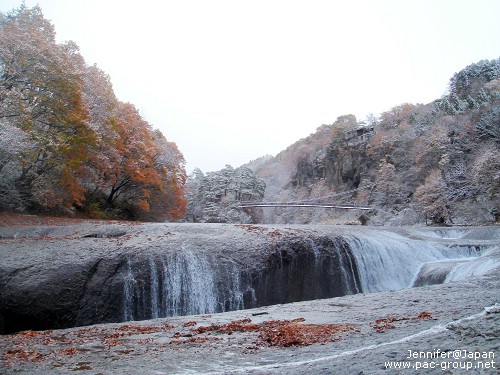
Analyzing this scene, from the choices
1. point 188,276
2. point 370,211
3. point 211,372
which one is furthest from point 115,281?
point 370,211

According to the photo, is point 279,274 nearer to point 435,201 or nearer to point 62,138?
point 62,138

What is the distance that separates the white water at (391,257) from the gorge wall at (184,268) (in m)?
0.04

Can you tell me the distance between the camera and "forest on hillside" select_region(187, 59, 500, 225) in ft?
95.0

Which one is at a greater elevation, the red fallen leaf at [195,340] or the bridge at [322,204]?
the bridge at [322,204]

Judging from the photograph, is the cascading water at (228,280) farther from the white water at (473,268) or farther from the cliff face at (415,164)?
the cliff face at (415,164)

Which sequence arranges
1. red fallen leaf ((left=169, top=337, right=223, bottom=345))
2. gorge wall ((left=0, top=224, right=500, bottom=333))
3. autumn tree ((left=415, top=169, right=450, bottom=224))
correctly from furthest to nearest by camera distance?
1. autumn tree ((left=415, top=169, right=450, bottom=224))
2. gorge wall ((left=0, top=224, right=500, bottom=333))
3. red fallen leaf ((left=169, top=337, right=223, bottom=345))

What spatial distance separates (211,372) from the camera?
15.2ft

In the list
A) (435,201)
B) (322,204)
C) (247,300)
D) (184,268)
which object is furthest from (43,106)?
(322,204)

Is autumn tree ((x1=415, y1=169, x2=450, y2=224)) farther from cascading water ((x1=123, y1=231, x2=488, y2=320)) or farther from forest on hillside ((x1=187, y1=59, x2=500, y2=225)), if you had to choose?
cascading water ((x1=123, y1=231, x2=488, y2=320))

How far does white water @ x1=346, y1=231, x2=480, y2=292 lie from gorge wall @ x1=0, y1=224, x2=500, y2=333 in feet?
0.13

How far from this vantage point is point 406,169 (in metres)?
41.8

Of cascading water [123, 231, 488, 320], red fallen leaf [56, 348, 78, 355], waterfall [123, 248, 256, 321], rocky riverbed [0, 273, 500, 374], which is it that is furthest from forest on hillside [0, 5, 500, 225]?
red fallen leaf [56, 348, 78, 355]

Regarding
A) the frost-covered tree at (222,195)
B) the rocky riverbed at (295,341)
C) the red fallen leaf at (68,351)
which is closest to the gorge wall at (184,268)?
the rocky riverbed at (295,341)

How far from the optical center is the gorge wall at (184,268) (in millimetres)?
11000
